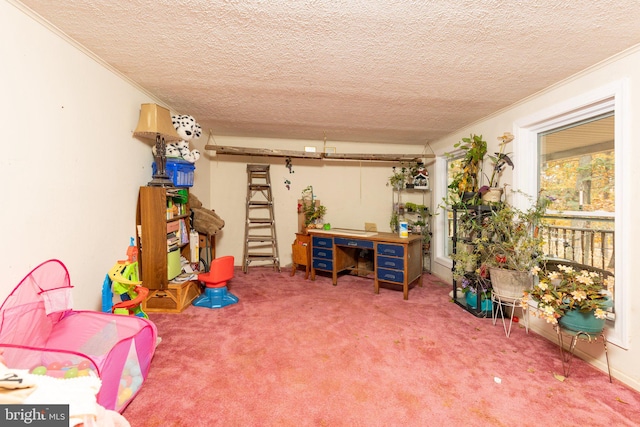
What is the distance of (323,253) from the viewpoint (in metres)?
4.19

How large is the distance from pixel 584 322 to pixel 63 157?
3.83 meters

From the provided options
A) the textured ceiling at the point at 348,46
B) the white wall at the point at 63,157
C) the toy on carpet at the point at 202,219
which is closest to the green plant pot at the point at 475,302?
the textured ceiling at the point at 348,46

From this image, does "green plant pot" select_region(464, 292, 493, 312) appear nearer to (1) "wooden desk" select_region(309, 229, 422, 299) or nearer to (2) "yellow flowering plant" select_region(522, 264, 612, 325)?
(1) "wooden desk" select_region(309, 229, 422, 299)

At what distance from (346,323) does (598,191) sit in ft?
8.14

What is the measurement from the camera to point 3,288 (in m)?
1.58

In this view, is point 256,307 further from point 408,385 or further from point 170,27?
point 170,27

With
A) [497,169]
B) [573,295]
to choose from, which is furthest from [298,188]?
[573,295]

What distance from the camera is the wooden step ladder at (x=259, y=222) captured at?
475 centimetres

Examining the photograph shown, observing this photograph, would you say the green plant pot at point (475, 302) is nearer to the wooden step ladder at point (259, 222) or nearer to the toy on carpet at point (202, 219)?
the wooden step ladder at point (259, 222)

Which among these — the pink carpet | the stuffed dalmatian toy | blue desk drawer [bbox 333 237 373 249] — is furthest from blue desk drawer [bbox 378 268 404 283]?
the stuffed dalmatian toy

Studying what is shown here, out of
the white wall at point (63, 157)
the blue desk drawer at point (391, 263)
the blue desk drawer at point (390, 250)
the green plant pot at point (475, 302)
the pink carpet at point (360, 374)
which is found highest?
the white wall at point (63, 157)

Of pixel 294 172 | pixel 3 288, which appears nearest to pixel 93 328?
pixel 3 288

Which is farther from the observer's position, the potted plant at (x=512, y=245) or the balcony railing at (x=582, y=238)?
the potted plant at (x=512, y=245)

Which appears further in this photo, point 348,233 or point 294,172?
point 294,172
